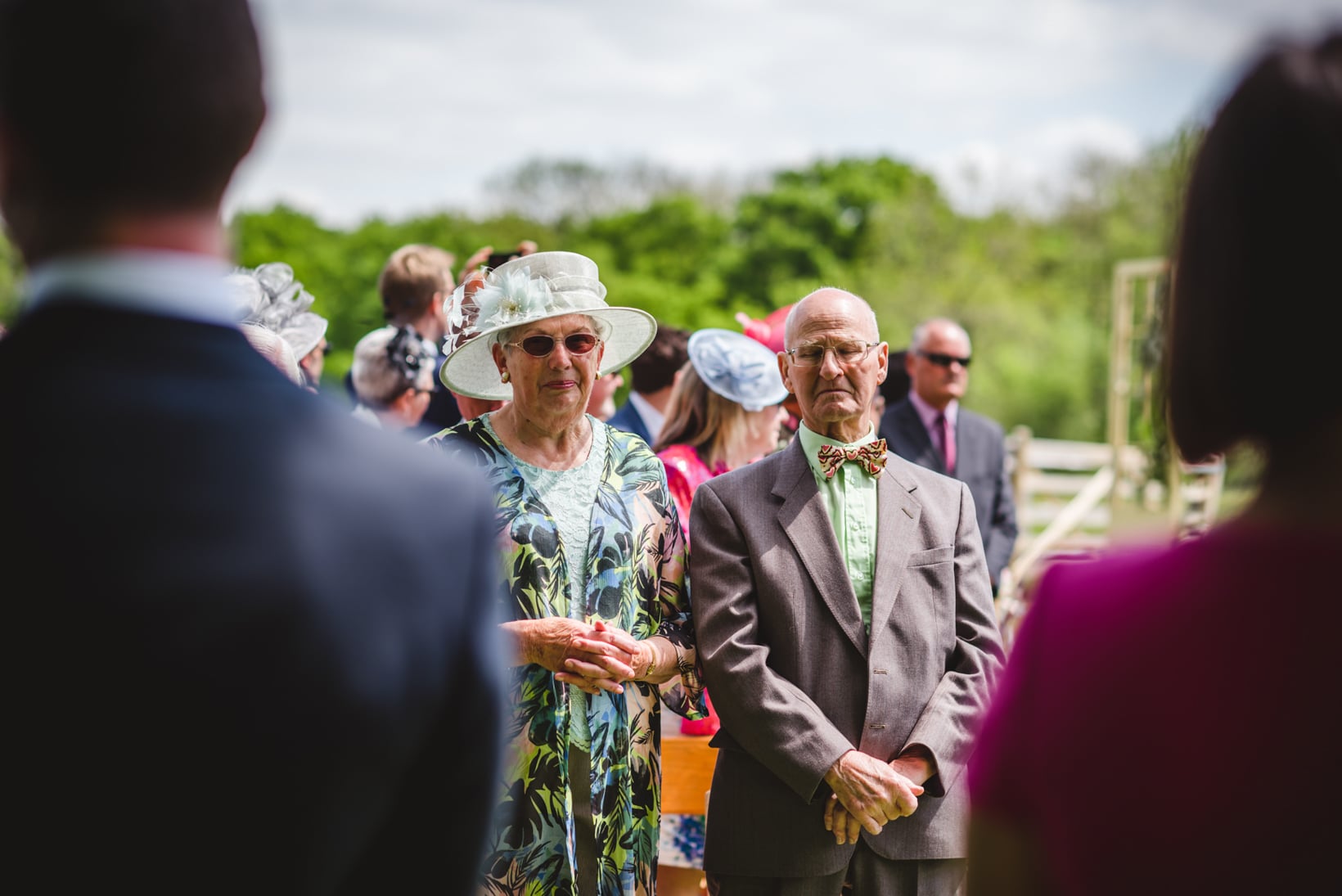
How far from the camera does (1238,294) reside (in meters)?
1.34

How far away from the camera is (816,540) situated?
3.59 meters

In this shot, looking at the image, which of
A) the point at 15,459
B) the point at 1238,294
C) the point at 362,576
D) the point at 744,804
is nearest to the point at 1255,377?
the point at 1238,294

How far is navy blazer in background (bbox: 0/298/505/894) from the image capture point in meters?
1.14

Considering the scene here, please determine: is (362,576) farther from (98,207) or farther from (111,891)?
(98,207)

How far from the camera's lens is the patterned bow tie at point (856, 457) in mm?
3732

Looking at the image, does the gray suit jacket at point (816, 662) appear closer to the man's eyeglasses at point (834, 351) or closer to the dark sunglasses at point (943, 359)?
the man's eyeglasses at point (834, 351)

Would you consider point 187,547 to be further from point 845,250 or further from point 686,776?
point 845,250

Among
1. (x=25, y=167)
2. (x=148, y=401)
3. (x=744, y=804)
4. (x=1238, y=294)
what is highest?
(x=25, y=167)

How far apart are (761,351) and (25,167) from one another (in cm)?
418

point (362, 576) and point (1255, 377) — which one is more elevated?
point (1255, 377)

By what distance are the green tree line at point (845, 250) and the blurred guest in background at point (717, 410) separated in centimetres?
3194

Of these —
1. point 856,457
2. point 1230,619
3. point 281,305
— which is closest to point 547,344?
point 856,457

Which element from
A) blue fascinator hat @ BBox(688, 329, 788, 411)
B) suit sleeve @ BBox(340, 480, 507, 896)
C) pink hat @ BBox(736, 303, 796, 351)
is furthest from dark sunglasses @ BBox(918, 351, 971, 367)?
suit sleeve @ BBox(340, 480, 507, 896)

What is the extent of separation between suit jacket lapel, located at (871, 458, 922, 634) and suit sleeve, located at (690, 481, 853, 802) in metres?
0.36
